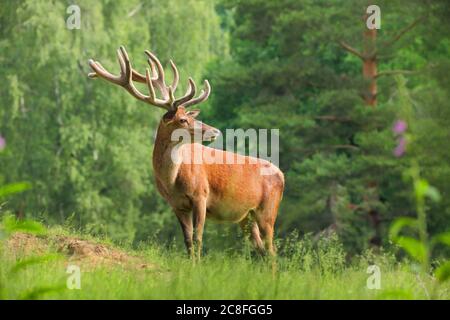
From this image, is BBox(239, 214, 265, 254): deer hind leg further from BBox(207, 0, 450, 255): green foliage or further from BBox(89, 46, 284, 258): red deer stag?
BBox(207, 0, 450, 255): green foliage

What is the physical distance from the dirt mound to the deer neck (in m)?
0.91

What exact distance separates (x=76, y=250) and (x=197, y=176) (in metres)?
1.68

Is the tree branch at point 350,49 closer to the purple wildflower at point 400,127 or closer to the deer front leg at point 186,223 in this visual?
the deer front leg at point 186,223

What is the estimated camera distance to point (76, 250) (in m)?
9.27

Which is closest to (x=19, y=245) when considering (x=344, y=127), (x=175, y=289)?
(x=175, y=289)

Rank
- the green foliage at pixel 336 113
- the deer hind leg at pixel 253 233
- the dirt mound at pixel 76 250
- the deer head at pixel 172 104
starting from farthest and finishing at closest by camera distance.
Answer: the green foliage at pixel 336 113 < the deer hind leg at pixel 253 233 < the deer head at pixel 172 104 < the dirt mound at pixel 76 250

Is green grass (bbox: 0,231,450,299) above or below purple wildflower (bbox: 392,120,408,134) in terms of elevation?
below

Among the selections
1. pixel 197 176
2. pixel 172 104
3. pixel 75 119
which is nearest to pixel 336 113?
pixel 75 119

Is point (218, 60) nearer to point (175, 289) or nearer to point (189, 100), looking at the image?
point (189, 100)

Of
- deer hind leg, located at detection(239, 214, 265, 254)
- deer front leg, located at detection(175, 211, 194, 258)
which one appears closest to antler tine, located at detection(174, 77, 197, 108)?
deer front leg, located at detection(175, 211, 194, 258)

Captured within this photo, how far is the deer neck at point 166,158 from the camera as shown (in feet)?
33.5

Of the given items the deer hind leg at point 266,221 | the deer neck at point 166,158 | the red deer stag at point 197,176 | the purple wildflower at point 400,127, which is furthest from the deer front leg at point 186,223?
the purple wildflower at point 400,127

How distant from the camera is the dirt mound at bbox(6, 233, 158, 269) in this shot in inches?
348
